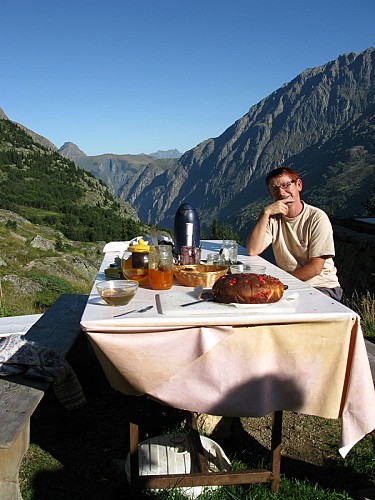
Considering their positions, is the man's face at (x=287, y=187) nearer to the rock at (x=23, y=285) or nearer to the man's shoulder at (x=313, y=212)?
the man's shoulder at (x=313, y=212)

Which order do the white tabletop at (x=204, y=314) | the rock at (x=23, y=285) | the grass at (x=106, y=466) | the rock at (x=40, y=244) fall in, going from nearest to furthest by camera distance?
1. the white tabletop at (x=204, y=314)
2. the grass at (x=106, y=466)
3. the rock at (x=23, y=285)
4. the rock at (x=40, y=244)

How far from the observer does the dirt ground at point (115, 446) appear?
2688 mm

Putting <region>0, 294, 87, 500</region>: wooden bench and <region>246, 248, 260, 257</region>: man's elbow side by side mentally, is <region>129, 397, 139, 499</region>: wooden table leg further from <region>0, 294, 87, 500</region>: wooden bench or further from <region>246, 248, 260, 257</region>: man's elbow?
<region>246, 248, 260, 257</region>: man's elbow

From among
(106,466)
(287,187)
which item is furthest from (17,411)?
(287,187)

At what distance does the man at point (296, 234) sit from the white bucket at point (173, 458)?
146 cm

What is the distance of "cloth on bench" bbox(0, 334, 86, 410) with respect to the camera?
267 cm

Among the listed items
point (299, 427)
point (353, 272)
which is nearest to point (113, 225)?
point (353, 272)

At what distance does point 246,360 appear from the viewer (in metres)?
2.11

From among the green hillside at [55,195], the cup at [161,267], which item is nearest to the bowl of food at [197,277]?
the cup at [161,267]

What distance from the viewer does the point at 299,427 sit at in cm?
328

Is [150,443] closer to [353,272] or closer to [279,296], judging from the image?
[279,296]

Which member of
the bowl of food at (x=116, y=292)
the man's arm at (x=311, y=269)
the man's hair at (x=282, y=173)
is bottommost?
the man's arm at (x=311, y=269)

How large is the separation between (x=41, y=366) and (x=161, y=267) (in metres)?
0.91

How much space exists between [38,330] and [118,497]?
1.47 m
